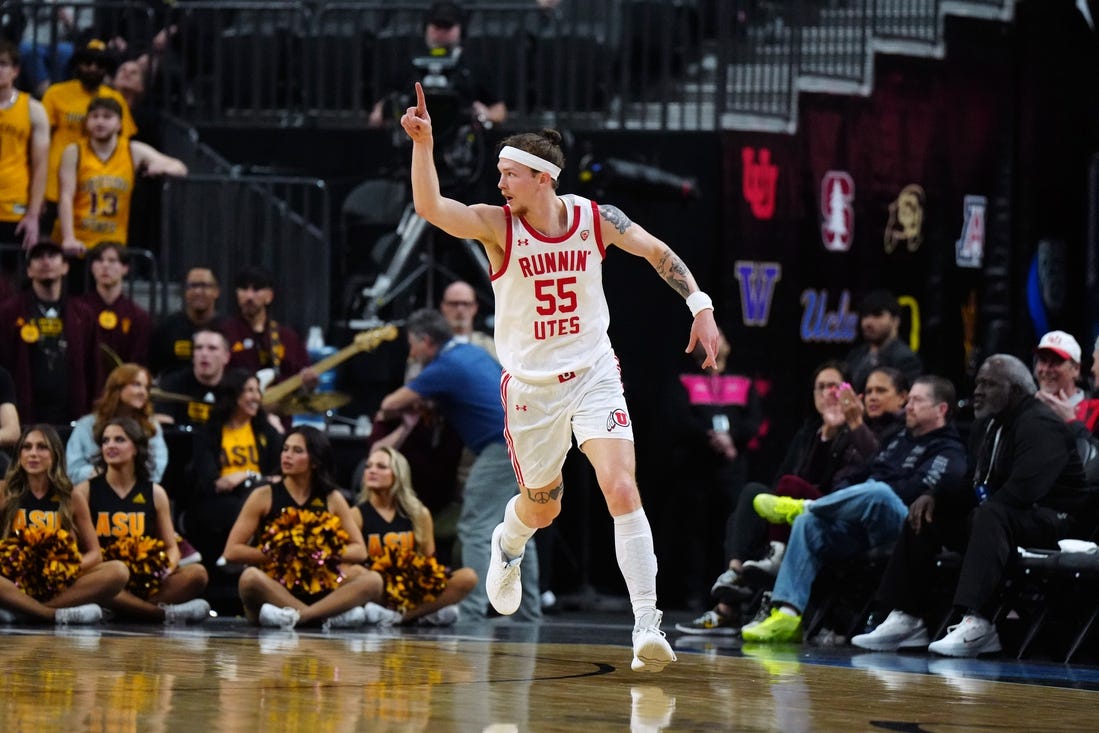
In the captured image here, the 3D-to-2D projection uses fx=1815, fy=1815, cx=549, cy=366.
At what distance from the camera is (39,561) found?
9.61 meters

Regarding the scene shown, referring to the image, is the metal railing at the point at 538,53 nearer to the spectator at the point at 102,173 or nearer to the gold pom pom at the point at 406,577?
the spectator at the point at 102,173

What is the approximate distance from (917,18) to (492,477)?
564cm

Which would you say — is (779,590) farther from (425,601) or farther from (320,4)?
(320,4)

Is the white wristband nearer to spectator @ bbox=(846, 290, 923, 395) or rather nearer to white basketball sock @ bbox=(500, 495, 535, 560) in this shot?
white basketball sock @ bbox=(500, 495, 535, 560)

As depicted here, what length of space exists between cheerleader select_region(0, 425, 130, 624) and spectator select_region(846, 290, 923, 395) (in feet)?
15.3

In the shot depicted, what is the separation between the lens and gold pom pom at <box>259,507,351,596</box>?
991 centimetres

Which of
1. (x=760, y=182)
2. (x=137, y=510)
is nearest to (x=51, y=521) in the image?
(x=137, y=510)

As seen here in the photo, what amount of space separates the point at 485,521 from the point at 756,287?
3.26 metres

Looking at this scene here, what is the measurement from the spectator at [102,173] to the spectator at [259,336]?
42.2 inches

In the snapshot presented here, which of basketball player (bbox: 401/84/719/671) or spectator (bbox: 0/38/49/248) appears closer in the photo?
basketball player (bbox: 401/84/719/671)

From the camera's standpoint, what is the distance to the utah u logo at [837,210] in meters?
13.6

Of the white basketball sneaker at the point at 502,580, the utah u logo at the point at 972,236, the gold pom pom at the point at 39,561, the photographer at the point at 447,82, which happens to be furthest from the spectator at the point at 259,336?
→ the utah u logo at the point at 972,236

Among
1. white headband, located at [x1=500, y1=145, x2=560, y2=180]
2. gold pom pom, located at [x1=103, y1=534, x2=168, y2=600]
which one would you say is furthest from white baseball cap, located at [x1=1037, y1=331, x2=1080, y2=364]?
gold pom pom, located at [x1=103, y1=534, x2=168, y2=600]

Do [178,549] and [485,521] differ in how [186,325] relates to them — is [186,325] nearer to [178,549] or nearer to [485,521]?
[178,549]
